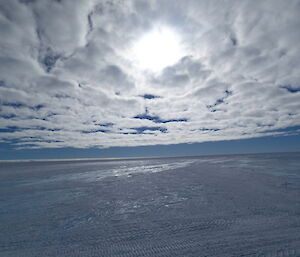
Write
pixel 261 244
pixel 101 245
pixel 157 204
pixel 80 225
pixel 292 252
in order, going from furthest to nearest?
1. pixel 157 204
2. pixel 80 225
3. pixel 101 245
4. pixel 261 244
5. pixel 292 252

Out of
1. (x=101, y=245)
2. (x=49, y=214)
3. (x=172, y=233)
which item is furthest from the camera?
(x=49, y=214)

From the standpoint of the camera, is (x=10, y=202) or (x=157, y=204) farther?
(x=10, y=202)

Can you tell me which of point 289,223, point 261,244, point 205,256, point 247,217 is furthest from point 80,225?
point 289,223

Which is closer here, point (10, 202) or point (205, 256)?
point (205, 256)

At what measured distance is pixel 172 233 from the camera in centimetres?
500

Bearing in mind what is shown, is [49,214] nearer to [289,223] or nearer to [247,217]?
[247,217]

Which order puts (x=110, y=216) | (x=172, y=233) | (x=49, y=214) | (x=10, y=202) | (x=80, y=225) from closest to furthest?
(x=172, y=233) < (x=80, y=225) < (x=110, y=216) < (x=49, y=214) < (x=10, y=202)

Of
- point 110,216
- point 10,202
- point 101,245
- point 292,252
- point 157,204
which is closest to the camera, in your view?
point 292,252

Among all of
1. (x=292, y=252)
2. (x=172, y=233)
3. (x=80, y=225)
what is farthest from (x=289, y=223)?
(x=80, y=225)

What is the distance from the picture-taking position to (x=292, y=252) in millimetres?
3850

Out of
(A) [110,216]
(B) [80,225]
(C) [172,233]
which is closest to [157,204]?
(A) [110,216]

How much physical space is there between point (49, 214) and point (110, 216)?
2.82 metres

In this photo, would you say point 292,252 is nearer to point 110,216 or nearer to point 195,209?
point 195,209

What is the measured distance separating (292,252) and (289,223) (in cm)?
185
